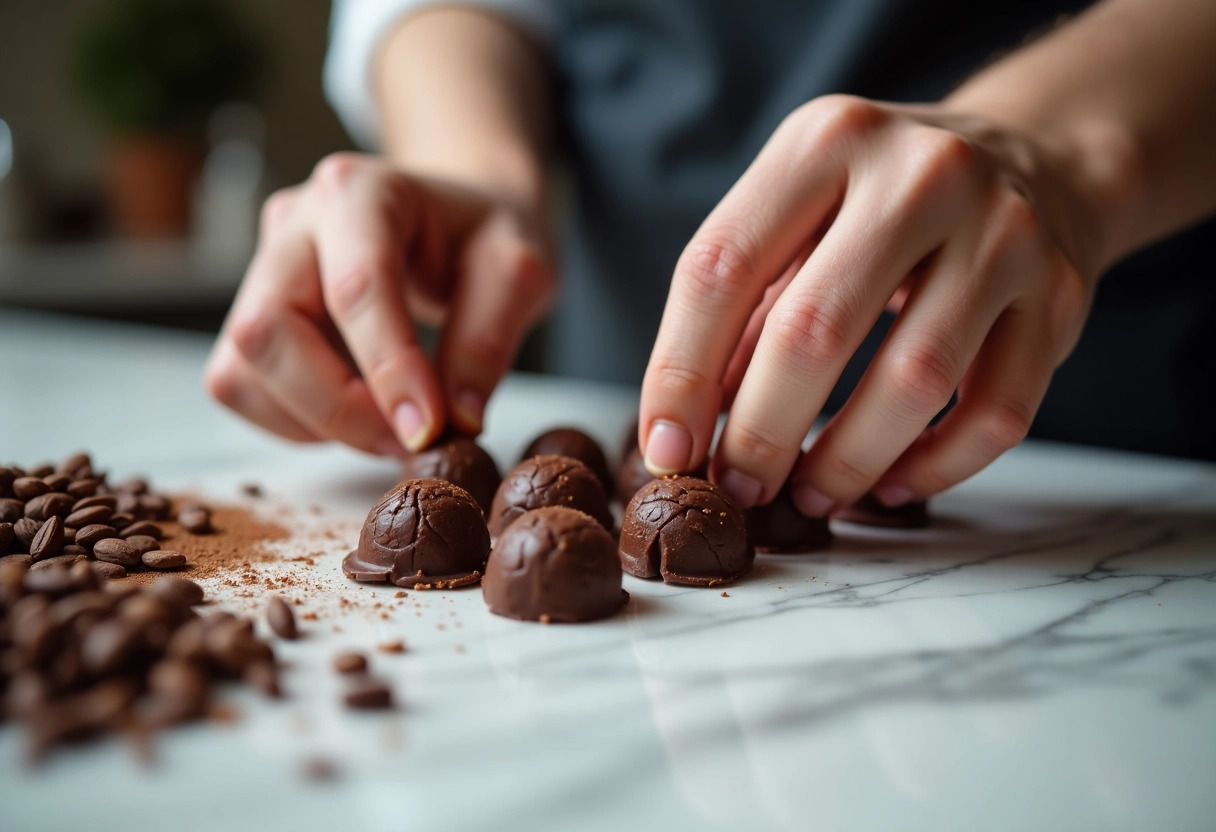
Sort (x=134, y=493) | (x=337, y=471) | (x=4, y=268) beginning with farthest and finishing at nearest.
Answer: (x=4, y=268) < (x=337, y=471) < (x=134, y=493)

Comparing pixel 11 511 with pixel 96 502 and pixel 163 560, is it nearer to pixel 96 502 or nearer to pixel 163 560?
pixel 96 502

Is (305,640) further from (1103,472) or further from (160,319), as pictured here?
(160,319)

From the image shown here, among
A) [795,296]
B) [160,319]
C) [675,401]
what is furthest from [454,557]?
[160,319]

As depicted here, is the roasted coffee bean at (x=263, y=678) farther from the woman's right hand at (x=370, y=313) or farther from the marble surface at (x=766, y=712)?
the woman's right hand at (x=370, y=313)

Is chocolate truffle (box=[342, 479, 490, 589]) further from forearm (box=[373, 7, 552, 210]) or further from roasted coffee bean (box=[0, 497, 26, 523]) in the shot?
forearm (box=[373, 7, 552, 210])

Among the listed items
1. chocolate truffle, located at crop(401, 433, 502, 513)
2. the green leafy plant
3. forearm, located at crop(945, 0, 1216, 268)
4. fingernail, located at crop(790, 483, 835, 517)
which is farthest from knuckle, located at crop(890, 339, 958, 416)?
the green leafy plant

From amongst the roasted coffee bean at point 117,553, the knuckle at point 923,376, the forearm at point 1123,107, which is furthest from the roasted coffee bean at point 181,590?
the forearm at point 1123,107

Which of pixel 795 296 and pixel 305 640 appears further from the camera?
pixel 795 296

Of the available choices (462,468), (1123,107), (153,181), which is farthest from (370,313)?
(153,181)
